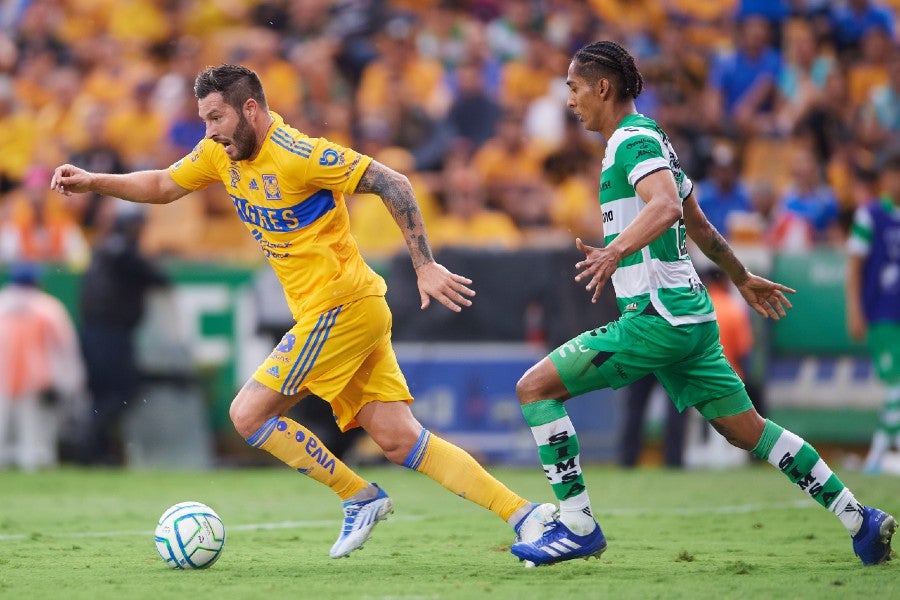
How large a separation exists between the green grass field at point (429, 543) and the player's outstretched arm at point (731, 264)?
1335mm

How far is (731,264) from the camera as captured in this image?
286 inches

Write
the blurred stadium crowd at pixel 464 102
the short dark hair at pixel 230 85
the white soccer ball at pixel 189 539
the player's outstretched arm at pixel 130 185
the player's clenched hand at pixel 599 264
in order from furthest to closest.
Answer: the blurred stadium crowd at pixel 464 102, the player's outstretched arm at pixel 130 185, the short dark hair at pixel 230 85, the white soccer ball at pixel 189 539, the player's clenched hand at pixel 599 264

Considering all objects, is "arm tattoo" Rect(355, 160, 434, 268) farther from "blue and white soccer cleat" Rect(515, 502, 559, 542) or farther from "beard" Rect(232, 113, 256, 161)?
"blue and white soccer cleat" Rect(515, 502, 559, 542)

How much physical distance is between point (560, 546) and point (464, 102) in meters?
11.0

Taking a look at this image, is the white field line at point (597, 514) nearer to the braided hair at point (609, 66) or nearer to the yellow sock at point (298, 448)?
the yellow sock at point (298, 448)

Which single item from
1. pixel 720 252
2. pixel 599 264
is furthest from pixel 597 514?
pixel 599 264

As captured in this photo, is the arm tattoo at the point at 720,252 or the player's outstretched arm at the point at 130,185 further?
the player's outstretched arm at the point at 130,185

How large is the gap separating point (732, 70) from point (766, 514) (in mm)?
9259

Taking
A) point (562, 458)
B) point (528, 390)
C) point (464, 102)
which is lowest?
point (562, 458)

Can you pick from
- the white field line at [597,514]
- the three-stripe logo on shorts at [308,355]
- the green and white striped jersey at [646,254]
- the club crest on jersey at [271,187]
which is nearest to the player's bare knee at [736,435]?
the green and white striped jersey at [646,254]

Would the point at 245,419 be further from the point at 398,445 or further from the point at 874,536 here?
the point at 874,536

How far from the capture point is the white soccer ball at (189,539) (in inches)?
271

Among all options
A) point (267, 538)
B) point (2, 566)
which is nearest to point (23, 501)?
point (267, 538)

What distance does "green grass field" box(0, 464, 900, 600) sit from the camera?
20.4 feet
